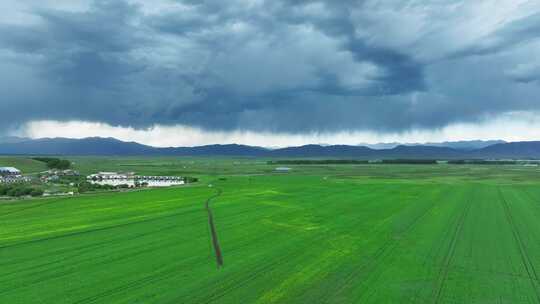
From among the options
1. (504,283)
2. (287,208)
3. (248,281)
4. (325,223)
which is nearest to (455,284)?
(504,283)

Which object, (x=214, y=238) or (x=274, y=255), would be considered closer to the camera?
(x=274, y=255)

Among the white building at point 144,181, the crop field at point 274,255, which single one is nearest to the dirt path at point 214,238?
the crop field at point 274,255

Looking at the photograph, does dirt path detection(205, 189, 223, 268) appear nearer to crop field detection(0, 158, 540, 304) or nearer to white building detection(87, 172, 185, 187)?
crop field detection(0, 158, 540, 304)

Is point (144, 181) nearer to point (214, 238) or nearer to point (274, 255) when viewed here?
point (214, 238)

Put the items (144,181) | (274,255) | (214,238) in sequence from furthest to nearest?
1. (144,181)
2. (214,238)
3. (274,255)

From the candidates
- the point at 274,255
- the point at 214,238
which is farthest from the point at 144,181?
the point at 274,255

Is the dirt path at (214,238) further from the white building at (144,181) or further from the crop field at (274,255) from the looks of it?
the white building at (144,181)

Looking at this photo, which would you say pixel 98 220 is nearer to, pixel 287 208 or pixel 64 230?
pixel 64 230

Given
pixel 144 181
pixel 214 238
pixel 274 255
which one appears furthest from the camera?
pixel 144 181

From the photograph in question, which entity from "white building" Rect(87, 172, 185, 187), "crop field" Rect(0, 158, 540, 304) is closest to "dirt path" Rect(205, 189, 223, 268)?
"crop field" Rect(0, 158, 540, 304)
